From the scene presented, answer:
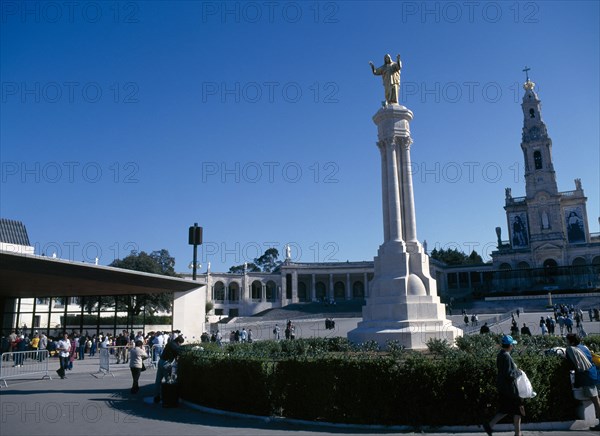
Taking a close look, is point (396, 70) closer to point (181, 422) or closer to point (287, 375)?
point (287, 375)

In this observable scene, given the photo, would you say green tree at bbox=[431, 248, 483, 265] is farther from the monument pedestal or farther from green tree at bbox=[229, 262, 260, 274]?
the monument pedestal

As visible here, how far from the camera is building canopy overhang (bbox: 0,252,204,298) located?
65.6ft

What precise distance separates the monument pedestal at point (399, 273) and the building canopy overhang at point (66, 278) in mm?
13454

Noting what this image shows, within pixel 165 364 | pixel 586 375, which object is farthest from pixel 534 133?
pixel 165 364

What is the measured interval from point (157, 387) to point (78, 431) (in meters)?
3.16

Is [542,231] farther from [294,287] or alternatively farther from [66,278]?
[66,278]

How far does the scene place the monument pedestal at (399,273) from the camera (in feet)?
52.6

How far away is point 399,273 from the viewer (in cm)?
1722

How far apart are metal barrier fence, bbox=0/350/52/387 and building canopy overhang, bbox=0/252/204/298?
3.79 meters

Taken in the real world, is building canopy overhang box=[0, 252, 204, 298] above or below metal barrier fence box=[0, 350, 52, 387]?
above

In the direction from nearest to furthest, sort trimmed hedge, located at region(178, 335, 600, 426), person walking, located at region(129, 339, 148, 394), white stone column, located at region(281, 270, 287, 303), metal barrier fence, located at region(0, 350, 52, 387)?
trimmed hedge, located at region(178, 335, 600, 426) → person walking, located at region(129, 339, 148, 394) → metal barrier fence, located at region(0, 350, 52, 387) → white stone column, located at region(281, 270, 287, 303)

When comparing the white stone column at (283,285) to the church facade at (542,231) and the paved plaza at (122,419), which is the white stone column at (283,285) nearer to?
the church facade at (542,231)

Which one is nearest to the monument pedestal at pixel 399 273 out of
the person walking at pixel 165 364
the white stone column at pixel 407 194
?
the white stone column at pixel 407 194

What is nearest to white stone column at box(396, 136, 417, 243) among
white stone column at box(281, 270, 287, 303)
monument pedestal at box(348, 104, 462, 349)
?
monument pedestal at box(348, 104, 462, 349)
